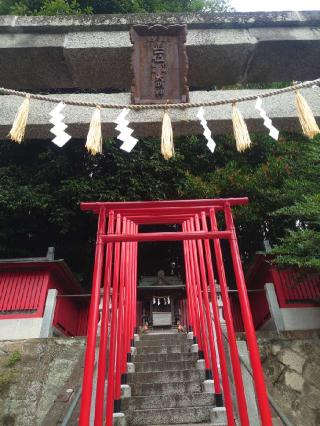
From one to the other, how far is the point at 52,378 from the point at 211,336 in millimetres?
3935

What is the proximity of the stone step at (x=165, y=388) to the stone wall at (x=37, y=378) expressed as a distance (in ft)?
4.79

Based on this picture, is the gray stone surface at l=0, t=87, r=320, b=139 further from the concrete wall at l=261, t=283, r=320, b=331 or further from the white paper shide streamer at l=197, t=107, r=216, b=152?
the concrete wall at l=261, t=283, r=320, b=331

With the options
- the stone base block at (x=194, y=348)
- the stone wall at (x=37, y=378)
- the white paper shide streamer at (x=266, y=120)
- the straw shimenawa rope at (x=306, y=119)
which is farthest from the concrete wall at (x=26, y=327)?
the straw shimenawa rope at (x=306, y=119)

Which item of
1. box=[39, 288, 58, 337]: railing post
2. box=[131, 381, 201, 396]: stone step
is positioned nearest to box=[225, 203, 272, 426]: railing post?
box=[131, 381, 201, 396]: stone step

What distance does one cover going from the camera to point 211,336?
368cm

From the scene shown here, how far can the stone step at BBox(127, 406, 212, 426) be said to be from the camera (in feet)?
11.9

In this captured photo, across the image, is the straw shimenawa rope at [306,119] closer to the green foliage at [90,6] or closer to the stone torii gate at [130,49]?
the stone torii gate at [130,49]

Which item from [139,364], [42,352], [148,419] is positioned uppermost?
[42,352]

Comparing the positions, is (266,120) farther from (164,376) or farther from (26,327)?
(26,327)

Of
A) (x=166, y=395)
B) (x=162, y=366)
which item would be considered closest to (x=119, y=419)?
(x=166, y=395)

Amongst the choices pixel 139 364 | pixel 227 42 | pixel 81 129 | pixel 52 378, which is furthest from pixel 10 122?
pixel 52 378

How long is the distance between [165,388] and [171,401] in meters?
0.37

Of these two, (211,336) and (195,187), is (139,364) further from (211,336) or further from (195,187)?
(195,187)

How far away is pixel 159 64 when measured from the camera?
3.51 metres
